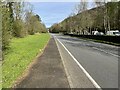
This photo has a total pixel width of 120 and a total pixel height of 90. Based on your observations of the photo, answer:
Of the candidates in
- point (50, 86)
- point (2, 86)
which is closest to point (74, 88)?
point (50, 86)

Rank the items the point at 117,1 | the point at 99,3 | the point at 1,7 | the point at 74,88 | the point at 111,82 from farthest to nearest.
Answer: the point at 117,1 → the point at 99,3 → the point at 1,7 → the point at 111,82 → the point at 74,88

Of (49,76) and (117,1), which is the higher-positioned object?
(117,1)

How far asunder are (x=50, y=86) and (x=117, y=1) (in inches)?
2988

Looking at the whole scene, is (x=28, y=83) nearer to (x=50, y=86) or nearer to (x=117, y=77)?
(x=50, y=86)

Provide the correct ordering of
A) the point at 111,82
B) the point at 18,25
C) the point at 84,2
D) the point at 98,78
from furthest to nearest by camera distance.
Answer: the point at 84,2
the point at 18,25
the point at 98,78
the point at 111,82

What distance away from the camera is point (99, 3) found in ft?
246

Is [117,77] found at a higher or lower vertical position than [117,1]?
lower

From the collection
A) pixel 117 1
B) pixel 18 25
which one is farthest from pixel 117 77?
pixel 117 1

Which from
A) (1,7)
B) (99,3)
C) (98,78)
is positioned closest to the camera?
(98,78)

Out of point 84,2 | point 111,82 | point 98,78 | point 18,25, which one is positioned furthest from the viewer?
point 84,2

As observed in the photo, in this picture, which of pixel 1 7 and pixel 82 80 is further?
pixel 1 7

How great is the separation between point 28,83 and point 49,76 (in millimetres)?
1729

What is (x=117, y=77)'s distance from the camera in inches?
464

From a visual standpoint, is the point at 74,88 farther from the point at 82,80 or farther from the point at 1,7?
the point at 1,7
